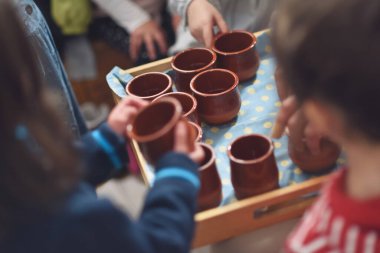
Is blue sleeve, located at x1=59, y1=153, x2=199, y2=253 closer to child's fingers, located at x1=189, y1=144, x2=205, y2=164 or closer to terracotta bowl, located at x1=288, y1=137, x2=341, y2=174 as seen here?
child's fingers, located at x1=189, y1=144, x2=205, y2=164

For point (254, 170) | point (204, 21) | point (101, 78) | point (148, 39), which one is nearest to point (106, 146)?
point (254, 170)

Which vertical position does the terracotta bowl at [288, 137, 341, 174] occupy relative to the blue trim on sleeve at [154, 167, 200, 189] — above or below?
below

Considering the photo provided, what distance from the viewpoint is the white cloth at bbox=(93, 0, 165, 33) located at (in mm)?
1570

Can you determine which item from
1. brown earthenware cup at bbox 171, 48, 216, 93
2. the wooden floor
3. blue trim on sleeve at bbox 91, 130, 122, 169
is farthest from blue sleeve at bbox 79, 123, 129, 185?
the wooden floor

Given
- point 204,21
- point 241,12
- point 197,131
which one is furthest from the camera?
point 241,12

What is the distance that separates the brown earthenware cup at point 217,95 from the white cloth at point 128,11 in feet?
2.07

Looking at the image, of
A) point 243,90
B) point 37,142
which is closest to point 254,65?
point 243,90

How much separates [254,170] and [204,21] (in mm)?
494

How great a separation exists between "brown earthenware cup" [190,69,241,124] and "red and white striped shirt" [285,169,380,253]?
321mm

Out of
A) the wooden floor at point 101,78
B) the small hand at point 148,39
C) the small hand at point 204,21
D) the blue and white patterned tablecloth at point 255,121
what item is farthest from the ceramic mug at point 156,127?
the wooden floor at point 101,78

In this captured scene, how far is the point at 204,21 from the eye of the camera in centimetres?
118

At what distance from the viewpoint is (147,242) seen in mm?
654

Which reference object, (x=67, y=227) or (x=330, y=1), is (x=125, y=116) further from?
(x=330, y=1)

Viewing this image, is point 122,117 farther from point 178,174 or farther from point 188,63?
point 188,63
